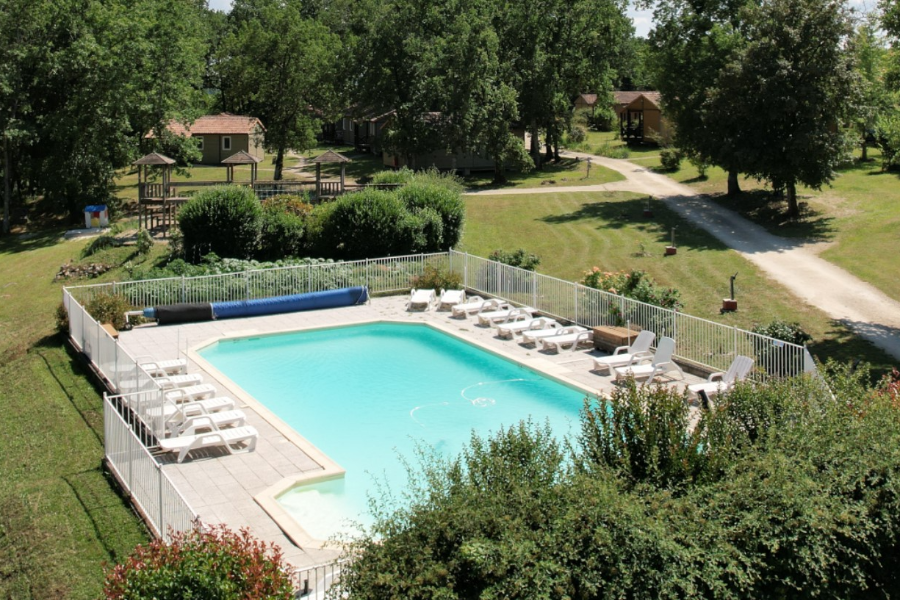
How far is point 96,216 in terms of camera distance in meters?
37.9

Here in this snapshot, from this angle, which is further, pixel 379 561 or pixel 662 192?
pixel 662 192

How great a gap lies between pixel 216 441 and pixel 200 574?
22.8 feet

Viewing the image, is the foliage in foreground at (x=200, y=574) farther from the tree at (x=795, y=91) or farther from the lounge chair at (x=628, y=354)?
the tree at (x=795, y=91)

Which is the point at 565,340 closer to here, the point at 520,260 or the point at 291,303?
the point at 520,260

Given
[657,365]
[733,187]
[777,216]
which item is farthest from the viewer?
[733,187]

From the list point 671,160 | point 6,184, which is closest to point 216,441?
point 6,184

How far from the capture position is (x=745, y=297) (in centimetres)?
2667

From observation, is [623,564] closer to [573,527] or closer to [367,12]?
[573,527]

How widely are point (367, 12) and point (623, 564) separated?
2219 inches

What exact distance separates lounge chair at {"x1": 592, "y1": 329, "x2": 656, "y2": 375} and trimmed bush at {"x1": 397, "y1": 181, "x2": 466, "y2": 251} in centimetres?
1246

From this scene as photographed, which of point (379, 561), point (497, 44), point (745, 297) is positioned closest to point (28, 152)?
point (497, 44)

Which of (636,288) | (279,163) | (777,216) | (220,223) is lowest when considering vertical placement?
(636,288)

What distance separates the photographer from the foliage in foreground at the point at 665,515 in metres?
8.73

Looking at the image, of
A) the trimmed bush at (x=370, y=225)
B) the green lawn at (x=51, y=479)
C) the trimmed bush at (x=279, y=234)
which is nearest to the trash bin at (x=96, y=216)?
the trimmed bush at (x=279, y=234)
